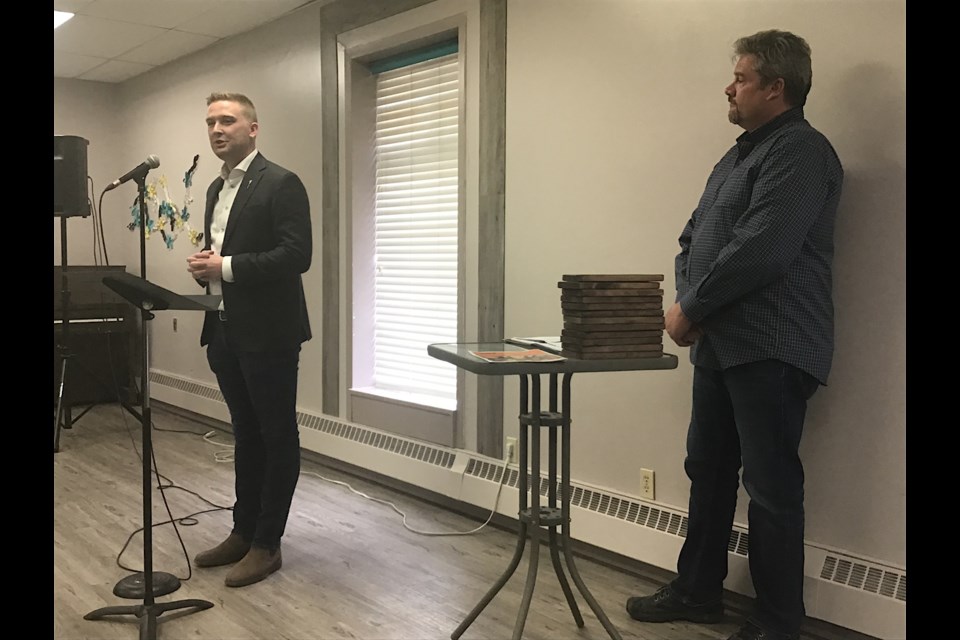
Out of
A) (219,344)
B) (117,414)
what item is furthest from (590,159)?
(117,414)

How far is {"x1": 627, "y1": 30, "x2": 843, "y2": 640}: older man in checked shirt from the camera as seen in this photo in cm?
196

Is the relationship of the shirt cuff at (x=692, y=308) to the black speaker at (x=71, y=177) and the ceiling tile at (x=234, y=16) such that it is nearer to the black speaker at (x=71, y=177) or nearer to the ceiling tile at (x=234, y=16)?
the ceiling tile at (x=234, y=16)

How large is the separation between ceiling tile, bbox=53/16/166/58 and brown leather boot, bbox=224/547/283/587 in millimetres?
3567

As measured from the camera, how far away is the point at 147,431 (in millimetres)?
2115

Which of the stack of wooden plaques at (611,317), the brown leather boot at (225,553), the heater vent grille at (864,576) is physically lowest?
the brown leather boot at (225,553)

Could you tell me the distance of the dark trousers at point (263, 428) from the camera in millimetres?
2568

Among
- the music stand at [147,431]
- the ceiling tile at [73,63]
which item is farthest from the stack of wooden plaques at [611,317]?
the ceiling tile at [73,63]

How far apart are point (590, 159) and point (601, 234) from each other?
0.28m

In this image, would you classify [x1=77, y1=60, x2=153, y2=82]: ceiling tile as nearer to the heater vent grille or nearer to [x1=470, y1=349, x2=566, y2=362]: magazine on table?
[x1=470, y1=349, x2=566, y2=362]: magazine on table

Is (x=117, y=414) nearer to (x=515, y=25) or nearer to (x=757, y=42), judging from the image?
(x=515, y=25)

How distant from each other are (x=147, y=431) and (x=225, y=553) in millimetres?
802

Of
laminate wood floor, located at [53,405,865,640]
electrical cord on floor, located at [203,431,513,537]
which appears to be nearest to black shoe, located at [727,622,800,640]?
laminate wood floor, located at [53,405,865,640]

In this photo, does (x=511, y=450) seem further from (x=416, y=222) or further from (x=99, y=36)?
(x=99, y=36)

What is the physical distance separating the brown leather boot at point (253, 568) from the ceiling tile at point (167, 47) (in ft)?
11.7
